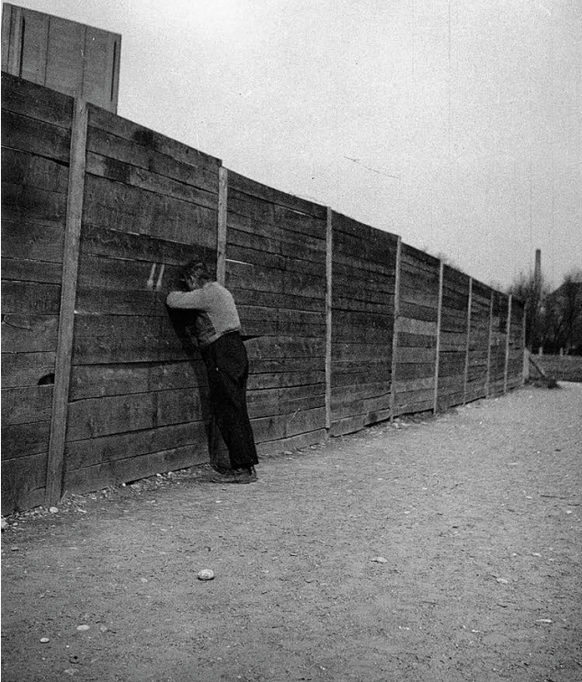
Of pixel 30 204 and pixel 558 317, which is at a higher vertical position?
pixel 558 317

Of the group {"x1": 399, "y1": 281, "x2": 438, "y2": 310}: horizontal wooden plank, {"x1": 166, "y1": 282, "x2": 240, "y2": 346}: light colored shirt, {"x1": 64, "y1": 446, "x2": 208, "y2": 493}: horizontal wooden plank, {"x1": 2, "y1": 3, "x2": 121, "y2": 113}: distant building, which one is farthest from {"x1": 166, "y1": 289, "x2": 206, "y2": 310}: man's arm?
{"x1": 399, "y1": 281, "x2": 438, "y2": 310}: horizontal wooden plank

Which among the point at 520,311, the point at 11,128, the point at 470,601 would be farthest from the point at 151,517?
the point at 520,311

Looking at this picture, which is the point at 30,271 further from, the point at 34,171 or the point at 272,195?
the point at 272,195

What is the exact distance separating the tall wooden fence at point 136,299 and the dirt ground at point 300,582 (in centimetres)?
38

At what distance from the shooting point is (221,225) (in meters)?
5.90

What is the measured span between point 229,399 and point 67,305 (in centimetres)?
151

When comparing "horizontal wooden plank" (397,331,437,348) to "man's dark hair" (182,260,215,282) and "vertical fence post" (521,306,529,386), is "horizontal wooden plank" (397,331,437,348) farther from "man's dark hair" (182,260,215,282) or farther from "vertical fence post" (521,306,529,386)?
"vertical fence post" (521,306,529,386)

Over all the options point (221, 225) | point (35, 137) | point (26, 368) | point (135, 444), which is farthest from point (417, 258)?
point (26, 368)

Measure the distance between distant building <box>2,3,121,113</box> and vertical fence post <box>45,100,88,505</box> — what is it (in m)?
1.09

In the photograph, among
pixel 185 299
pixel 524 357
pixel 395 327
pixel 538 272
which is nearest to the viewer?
pixel 185 299

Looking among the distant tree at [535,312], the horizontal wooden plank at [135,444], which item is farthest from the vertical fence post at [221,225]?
the distant tree at [535,312]

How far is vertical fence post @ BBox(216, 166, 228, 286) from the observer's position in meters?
5.87

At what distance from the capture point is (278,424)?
697 centimetres

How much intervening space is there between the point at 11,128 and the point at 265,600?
2656mm
